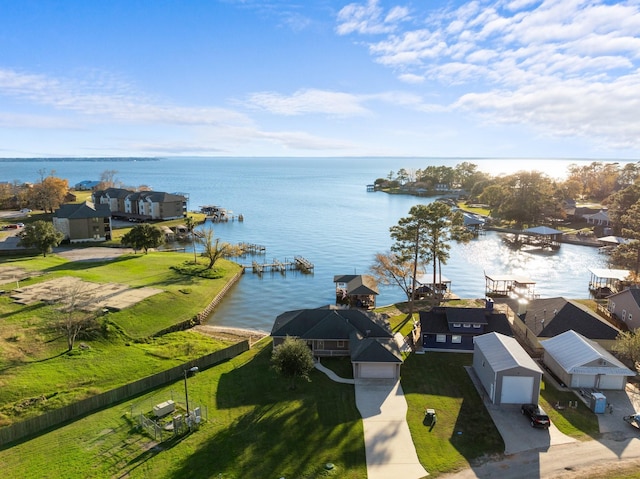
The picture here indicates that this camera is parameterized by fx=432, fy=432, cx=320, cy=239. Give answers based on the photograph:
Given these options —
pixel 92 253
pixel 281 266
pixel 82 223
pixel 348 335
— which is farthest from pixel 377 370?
pixel 82 223

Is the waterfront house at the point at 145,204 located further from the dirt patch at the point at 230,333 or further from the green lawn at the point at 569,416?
the green lawn at the point at 569,416

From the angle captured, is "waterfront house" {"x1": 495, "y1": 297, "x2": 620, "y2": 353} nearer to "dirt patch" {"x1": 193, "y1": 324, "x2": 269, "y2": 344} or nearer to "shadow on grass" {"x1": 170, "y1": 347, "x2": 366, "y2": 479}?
"shadow on grass" {"x1": 170, "y1": 347, "x2": 366, "y2": 479}

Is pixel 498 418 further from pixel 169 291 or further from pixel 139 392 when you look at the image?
pixel 169 291

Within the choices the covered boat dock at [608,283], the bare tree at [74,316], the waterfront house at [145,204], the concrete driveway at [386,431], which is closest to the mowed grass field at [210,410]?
the concrete driveway at [386,431]

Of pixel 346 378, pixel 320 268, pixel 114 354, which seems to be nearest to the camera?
pixel 346 378

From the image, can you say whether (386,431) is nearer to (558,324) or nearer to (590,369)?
(590,369)

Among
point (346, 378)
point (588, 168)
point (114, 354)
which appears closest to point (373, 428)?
point (346, 378)
